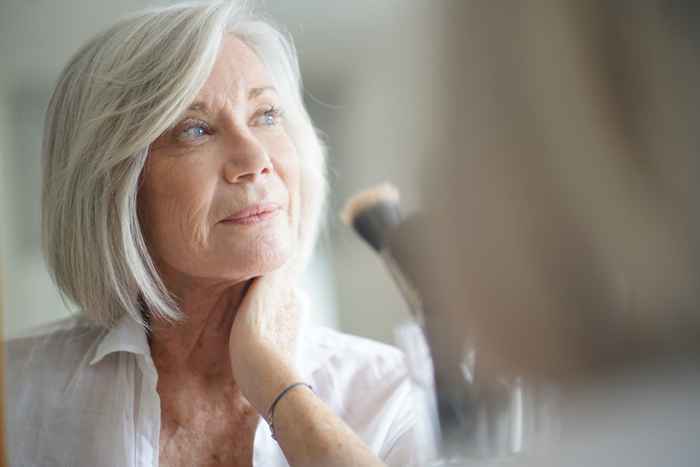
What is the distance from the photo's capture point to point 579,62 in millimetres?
521

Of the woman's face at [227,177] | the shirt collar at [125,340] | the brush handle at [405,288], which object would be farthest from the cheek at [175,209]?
the brush handle at [405,288]

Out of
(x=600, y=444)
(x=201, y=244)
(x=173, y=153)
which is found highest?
(x=173, y=153)

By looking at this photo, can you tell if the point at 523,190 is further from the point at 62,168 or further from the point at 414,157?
the point at 62,168

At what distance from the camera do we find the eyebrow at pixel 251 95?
726 mm

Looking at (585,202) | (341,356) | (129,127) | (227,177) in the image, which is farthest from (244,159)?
(585,202)

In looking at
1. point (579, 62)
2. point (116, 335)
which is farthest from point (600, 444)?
point (116, 335)

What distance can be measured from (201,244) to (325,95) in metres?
0.21

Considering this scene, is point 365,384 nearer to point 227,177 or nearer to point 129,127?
point 227,177

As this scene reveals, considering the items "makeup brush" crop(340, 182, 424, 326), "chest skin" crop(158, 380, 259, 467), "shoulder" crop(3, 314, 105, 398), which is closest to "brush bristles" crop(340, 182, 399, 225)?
"makeup brush" crop(340, 182, 424, 326)

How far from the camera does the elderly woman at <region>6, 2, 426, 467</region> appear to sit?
733 millimetres

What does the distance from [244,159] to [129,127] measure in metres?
0.13

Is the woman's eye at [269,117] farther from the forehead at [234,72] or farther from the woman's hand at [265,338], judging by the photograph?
the woman's hand at [265,338]

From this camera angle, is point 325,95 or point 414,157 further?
point 325,95

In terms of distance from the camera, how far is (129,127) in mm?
746
